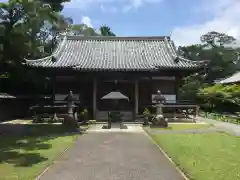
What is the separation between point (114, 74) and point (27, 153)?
1570 centimetres

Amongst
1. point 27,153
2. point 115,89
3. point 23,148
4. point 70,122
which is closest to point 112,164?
point 27,153

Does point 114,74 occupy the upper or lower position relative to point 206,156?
upper

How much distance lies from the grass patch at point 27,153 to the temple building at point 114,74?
10088mm

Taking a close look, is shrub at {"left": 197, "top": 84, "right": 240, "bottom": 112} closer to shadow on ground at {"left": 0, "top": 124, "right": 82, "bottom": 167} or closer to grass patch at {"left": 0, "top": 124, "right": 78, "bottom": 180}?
grass patch at {"left": 0, "top": 124, "right": 78, "bottom": 180}

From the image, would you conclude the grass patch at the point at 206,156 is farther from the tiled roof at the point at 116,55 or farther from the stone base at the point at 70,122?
the tiled roof at the point at 116,55

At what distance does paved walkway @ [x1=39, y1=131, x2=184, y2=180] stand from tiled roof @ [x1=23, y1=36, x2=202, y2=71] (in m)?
13.0

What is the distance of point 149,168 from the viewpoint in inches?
352

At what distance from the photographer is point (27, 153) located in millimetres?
11109

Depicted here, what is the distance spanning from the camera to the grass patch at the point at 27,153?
8.24m

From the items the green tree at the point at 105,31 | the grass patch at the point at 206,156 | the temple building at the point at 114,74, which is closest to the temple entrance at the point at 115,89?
the temple building at the point at 114,74

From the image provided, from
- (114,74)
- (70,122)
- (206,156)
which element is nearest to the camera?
(206,156)

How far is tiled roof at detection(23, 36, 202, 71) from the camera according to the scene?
1009 inches

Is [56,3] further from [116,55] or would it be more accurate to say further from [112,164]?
[116,55]

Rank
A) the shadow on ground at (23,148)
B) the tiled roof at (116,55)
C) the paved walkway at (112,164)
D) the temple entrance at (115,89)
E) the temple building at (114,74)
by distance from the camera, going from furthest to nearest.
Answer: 1. the temple entrance at (115,89)
2. the tiled roof at (116,55)
3. the temple building at (114,74)
4. the shadow on ground at (23,148)
5. the paved walkway at (112,164)
